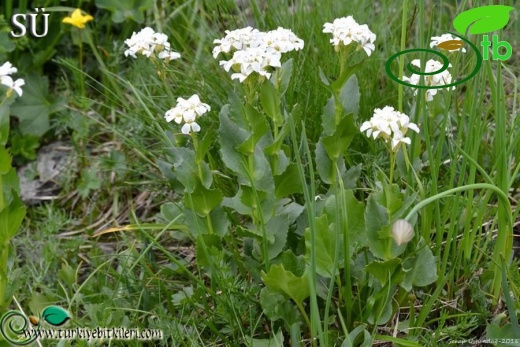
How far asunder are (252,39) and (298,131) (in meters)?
0.39

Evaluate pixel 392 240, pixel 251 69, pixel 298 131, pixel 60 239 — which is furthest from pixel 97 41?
pixel 392 240

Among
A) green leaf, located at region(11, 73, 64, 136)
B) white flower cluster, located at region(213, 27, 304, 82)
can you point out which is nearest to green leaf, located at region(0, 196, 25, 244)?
white flower cluster, located at region(213, 27, 304, 82)

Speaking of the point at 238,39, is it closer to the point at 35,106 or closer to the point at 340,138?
the point at 340,138

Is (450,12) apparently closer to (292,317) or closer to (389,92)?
(389,92)

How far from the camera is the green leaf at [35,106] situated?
278 centimetres

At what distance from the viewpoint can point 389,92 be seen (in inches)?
88.2

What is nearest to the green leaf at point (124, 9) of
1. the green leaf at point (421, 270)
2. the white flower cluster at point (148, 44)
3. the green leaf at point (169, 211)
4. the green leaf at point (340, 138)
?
the white flower cluster at point (148, 44)

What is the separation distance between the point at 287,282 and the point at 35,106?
1.60 m

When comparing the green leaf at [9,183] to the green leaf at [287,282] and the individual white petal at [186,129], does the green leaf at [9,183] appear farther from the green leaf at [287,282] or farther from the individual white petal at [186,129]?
the green leaf at [287,282]

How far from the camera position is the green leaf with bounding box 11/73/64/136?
2.78m

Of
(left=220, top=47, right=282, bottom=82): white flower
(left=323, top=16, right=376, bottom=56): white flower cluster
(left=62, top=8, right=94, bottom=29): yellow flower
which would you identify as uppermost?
(left=323, top=16, right=376, bottom=56): white flower cluster

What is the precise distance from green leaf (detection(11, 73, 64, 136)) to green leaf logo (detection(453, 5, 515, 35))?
159cm

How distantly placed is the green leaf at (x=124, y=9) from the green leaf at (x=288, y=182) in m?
1.38

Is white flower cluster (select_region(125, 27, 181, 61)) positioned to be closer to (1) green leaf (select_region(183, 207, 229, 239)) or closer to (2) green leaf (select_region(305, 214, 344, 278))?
(1) green leaf (select_region(183, 207, 229, 239))
